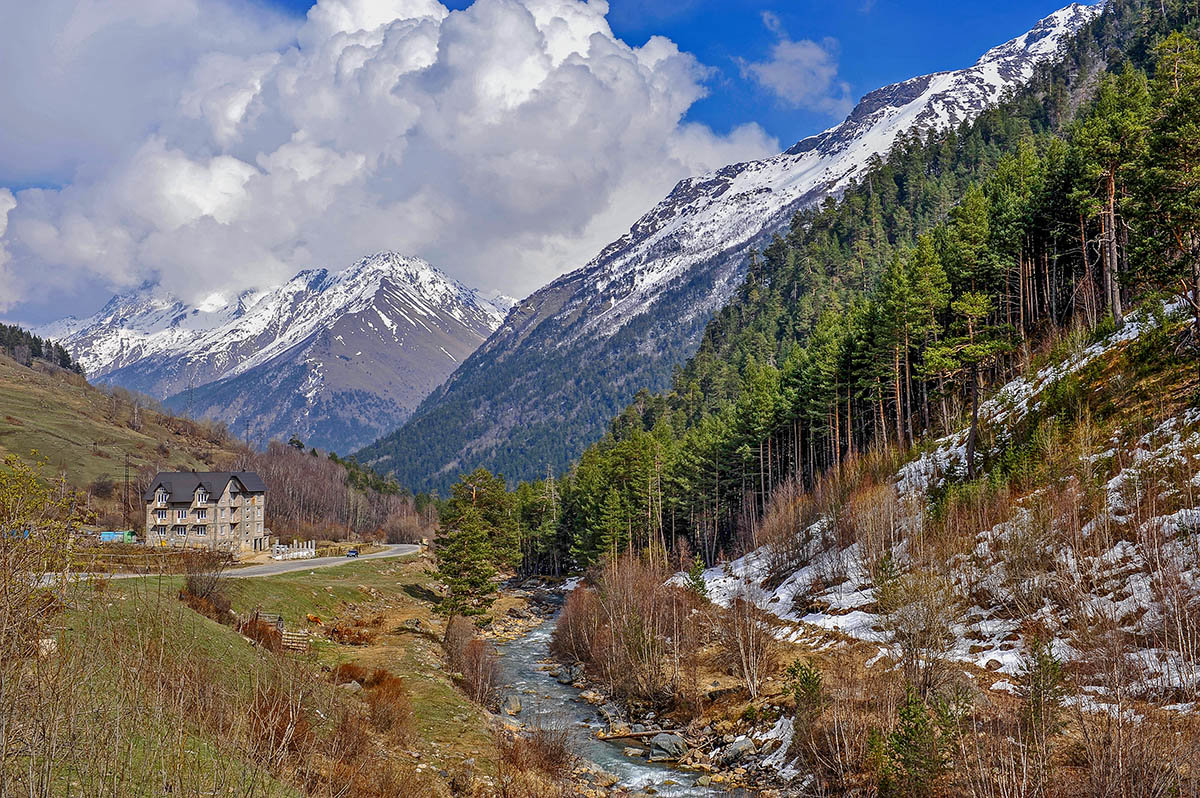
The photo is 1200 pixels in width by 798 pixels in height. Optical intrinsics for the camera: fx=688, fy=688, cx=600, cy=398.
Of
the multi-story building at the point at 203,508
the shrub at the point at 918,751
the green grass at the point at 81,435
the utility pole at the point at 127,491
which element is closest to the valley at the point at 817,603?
the shrub at the point at 918,751

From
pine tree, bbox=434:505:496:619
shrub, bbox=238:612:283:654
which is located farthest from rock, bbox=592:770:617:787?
pine tree, bbox=434:505:496:619

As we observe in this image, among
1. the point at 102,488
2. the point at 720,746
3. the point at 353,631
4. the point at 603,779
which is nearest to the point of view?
the point at 603,779

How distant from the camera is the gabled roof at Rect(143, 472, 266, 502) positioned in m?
99.9

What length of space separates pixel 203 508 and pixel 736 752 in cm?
9781

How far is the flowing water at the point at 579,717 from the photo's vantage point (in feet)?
88.7

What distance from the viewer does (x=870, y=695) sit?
77.5ft

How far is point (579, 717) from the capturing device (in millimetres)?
36000

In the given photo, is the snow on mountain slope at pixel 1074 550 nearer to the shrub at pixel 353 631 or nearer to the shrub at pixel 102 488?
the shrub at pixel 353 631

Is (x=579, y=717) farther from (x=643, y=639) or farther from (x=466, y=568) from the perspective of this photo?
(x=466, y=568)

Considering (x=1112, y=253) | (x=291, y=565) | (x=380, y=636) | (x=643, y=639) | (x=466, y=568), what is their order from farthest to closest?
1. (x=291, y=565)
2. (x=466, y=568)
3. (x=380, y=636)
4. (x=1112, y=253)
5. (x=643, y=639)

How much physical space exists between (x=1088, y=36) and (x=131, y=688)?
198 m

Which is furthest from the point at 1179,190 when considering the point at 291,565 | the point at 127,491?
the point at 127,491

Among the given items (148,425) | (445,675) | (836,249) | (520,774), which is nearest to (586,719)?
(445,675)

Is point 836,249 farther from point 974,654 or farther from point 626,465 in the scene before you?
point 974,654
